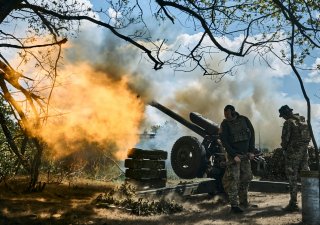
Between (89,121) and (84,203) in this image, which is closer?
(84,203)

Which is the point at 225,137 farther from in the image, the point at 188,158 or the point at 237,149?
the point at 188,158

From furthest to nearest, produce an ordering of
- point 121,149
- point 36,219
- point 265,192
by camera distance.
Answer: point 121,149, point 265,192, point 36,219

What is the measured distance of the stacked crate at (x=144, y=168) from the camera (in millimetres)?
10188

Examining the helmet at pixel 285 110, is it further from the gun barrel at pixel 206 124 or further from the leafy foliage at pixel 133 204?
the gun barrel at pixel 206 124

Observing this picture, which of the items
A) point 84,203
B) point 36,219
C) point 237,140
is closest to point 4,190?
point 84,203

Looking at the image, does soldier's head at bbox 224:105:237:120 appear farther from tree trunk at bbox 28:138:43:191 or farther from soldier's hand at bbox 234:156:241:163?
tree trunk at bbox 28:138:43:191

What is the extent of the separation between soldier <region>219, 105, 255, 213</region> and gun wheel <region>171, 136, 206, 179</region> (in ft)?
13.3

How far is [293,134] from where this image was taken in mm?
7844

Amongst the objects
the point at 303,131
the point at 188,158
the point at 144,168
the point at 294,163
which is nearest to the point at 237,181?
the point at 294,163

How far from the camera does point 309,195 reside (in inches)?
245

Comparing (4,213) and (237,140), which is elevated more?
(237,140)

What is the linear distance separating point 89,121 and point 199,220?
Answer: 6468 millimetres

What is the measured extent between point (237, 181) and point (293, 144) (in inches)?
53.2

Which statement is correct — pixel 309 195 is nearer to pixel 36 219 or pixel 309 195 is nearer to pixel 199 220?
pixel 199 220
